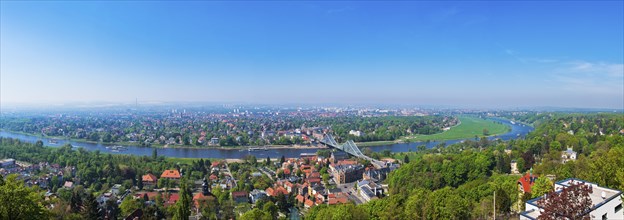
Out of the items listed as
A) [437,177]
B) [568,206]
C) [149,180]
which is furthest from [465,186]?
[149,180]

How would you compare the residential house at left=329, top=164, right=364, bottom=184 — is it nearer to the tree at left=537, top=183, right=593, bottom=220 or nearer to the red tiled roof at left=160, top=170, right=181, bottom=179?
the red tiled roof at left=160, top=170, right=181, bottom=179

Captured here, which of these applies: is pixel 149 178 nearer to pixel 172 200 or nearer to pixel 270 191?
pixel 172 200

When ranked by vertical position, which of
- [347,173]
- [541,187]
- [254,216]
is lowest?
[347,173]

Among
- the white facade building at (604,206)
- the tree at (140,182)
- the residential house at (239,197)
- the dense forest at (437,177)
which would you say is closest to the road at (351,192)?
the dense forest at (437,177)

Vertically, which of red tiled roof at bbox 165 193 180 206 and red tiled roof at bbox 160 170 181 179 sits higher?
red tiled roof at bbox 165 193 180 206

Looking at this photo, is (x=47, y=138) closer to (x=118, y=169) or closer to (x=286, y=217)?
(x=118, y=169)

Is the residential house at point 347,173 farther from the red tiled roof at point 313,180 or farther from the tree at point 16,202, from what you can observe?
the tree at point 16,202

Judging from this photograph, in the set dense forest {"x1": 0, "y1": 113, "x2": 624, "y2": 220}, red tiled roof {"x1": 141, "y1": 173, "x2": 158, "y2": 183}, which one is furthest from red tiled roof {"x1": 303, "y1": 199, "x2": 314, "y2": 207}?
red tiled roof {"x1": 141, "y1": 173, "x2": 158, "y2": 183}

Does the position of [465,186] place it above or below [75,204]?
above
